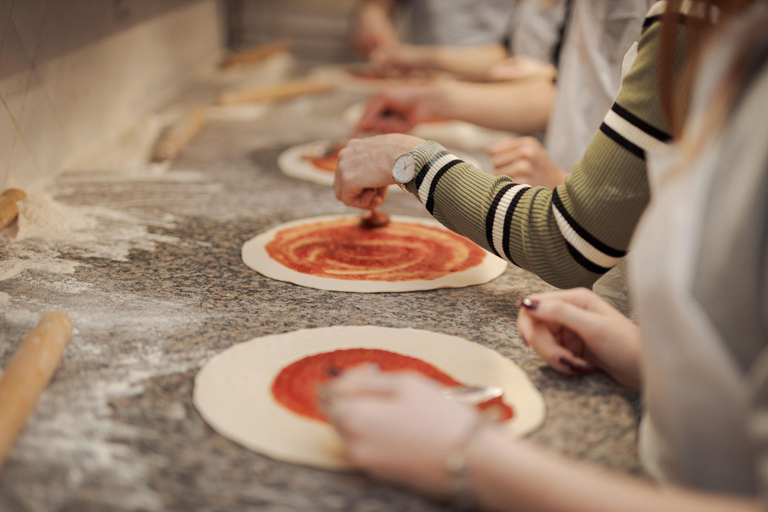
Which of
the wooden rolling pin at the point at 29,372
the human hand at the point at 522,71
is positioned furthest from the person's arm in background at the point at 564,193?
the human hand at the point at 522,71

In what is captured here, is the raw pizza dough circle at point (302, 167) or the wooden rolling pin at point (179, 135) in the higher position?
the wooden rolling pin at point (179, 135)

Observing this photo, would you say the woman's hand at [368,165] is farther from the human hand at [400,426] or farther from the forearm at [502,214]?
the human hand at [400,426]

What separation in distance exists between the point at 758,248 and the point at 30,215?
1.19 meters

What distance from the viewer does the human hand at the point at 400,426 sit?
528mm

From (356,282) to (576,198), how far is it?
0.38m

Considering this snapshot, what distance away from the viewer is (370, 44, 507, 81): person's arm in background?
2.59m

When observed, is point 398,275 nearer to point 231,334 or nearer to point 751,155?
point 231,334

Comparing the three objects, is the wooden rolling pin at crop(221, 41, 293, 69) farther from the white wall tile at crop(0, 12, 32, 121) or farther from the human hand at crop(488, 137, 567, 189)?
the human hand at crop(488, 137, 567, 189)

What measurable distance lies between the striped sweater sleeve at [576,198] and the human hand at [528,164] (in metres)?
0.37

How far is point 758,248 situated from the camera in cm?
50

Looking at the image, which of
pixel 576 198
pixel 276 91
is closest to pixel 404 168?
pixel 576 198

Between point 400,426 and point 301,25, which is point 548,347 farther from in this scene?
point 301,25

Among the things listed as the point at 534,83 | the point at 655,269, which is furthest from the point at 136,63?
the point at 655,269

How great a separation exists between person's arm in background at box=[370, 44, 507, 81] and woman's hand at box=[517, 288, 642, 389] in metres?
2.01
